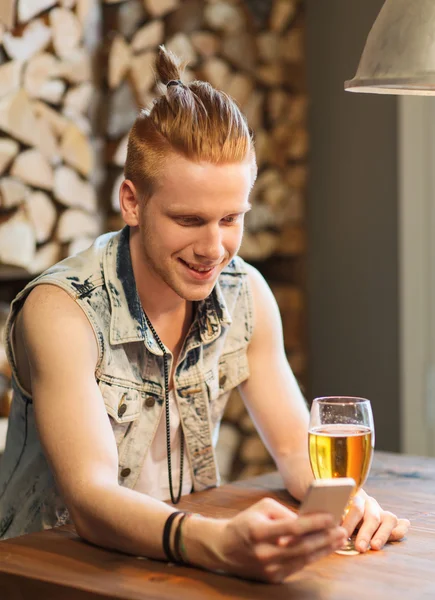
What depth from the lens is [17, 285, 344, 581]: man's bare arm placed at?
113cm

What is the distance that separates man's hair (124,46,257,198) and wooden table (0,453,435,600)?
2.06 feet

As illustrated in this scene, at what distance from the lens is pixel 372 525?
134cm

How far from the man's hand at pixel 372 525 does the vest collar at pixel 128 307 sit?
0.48 metres

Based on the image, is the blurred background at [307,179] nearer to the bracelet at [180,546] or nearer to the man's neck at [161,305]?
the man's neck at [161,305]

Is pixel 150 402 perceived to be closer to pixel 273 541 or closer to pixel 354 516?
pixel 354 516

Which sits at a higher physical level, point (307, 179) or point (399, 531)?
point (307, 179)

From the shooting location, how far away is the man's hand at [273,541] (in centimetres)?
112

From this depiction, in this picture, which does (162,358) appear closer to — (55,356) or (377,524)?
(55,356)

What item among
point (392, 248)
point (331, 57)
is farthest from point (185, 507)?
point (331, 57)

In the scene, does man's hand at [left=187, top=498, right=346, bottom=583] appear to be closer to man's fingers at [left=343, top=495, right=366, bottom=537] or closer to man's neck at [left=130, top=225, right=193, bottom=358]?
man's fingers at [left=343, top=495, right=366, bottom=537]

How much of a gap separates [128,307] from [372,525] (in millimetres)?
594

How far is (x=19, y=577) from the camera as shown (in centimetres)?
123

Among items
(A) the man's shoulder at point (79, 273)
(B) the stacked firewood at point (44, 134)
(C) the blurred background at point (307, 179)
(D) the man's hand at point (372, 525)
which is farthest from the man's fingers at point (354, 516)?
(C) the blurred background at point (307, 179)

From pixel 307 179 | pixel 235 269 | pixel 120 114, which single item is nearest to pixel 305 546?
pixel 235 269
